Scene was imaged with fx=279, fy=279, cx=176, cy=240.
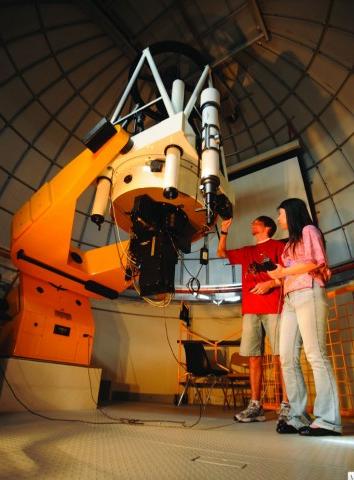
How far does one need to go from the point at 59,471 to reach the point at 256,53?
626 centimetres

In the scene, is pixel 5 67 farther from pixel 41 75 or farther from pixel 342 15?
pixel 342 15

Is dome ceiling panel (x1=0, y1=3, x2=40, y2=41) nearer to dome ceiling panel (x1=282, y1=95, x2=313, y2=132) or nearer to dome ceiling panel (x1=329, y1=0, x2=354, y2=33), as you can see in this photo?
dome ceiling panel (x1=329, y1=0, x2=354, y2=33)

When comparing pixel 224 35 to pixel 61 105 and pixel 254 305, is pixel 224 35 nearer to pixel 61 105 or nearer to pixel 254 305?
pixel 61 105

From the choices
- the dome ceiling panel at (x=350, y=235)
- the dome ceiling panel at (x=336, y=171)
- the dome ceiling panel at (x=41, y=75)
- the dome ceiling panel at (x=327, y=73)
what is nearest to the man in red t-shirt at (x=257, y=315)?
the dome ceiling panel at (x=350, y=235)

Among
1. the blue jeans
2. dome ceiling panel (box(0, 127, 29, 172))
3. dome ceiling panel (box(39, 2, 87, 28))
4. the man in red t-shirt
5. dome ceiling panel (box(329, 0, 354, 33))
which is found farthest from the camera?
dome ceiling panel (box(0, 127, 29, 172))

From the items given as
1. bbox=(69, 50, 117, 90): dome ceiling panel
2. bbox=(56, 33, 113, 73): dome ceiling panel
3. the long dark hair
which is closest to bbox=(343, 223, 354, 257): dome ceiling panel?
the long dark hair

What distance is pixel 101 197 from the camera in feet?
7.48

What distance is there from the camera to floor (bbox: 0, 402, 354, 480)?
90 centimetres

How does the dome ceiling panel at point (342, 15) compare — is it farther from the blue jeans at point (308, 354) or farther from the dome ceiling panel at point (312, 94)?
the blue jeans at point (308, 354)

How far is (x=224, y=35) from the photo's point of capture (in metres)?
4.81

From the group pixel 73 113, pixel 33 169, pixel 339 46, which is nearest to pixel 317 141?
pixel 339 46

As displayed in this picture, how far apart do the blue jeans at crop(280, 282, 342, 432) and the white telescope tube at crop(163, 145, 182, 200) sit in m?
1.16

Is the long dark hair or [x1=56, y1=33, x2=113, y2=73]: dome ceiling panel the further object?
[x1=56, y1=33, x2=113, y2=73]: dome ceiling panel

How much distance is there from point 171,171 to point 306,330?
1427mm
